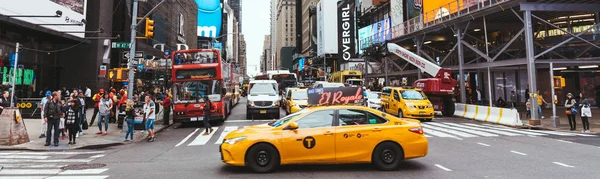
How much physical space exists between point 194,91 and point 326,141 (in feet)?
35.4

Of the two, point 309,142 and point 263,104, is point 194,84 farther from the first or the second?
point 309,142

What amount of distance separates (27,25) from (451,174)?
23979mm

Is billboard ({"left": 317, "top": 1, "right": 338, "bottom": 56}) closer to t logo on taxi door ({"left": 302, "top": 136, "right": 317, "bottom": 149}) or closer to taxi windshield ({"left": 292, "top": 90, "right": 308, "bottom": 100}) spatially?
taxi windshield ({"left": 292, "top": 90, "right": 308, "bottom": 100})

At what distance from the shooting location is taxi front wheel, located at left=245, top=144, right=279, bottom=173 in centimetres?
630

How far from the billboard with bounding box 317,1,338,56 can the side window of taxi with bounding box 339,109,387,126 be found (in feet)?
294

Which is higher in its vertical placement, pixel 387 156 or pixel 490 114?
pixel 490 114

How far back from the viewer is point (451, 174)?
20.5 feet

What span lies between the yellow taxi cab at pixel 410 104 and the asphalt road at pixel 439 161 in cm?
527

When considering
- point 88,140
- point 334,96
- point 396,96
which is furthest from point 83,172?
point 396,96

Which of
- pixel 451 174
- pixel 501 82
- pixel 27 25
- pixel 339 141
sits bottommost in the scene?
pixel 451 174

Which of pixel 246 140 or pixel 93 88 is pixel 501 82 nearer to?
pixel 246 140

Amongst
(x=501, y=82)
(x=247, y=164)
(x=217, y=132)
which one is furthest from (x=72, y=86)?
(x=501, y=82)

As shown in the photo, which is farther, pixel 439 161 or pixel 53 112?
pixel 53 112

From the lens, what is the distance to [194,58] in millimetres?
15703
